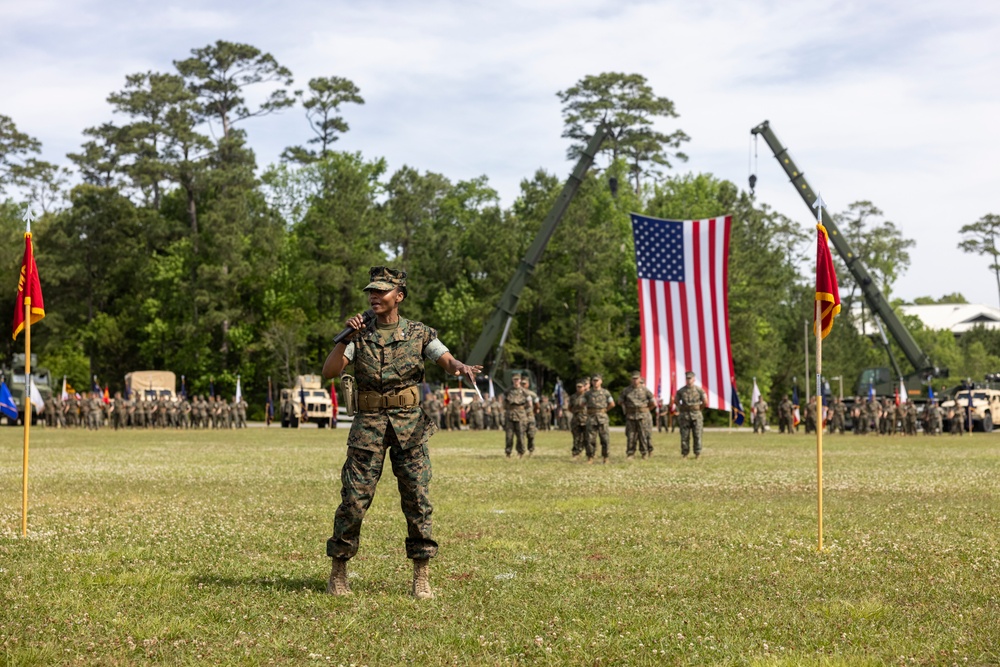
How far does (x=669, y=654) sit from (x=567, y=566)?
334 cm

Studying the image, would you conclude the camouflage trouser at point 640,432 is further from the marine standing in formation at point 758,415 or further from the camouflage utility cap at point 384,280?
the marine standing in formation at point 758,415

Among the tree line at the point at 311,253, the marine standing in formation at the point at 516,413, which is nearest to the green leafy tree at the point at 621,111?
the tree line at the point at 311,253

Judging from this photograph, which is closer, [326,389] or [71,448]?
[71,448]

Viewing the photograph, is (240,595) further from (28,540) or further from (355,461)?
(28,540)

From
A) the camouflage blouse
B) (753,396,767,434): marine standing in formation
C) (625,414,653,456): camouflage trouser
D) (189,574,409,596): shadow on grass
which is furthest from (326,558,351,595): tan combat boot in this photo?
(753,396,767,434): marine standing in formation

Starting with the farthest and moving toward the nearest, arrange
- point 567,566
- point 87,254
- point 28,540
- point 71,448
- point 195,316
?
point 87,254
point 195,316
point 71,448
point 28,540
point 567,566

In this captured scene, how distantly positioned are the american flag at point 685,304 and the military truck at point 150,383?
36673mm

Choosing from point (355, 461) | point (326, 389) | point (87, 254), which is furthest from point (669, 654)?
point (87, 254)

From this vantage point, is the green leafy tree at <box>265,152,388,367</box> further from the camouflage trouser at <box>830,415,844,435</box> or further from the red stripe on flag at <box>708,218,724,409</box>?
the red stripe on flag at <box>708,218,724,409</box>

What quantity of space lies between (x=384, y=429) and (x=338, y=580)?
3.87 ft

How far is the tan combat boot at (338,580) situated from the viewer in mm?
8602

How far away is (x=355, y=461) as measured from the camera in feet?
27.9

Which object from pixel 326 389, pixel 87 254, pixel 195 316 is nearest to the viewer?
pixel 326 389

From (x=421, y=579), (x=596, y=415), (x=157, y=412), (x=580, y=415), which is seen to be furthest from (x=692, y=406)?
(x=157, y=412)
